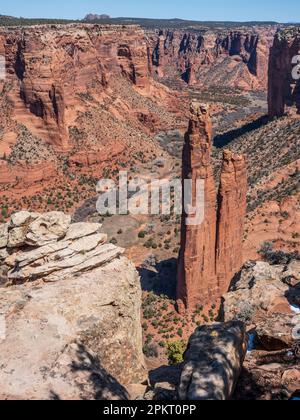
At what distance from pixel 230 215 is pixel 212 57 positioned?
164790 millimetres

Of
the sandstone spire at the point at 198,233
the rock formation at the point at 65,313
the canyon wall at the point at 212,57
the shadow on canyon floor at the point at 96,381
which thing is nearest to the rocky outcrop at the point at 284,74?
the sandstone spire at the point at 198,233

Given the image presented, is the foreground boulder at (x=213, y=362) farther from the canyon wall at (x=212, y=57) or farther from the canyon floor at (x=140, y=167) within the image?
the canyon wall at (x=212, y=57)

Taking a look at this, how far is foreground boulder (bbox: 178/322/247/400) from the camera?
30.1 feet

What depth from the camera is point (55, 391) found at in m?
10.7

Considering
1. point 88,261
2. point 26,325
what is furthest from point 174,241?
point 26,325

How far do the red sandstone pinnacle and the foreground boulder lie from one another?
18.6 m

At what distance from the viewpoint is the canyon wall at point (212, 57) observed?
168 m

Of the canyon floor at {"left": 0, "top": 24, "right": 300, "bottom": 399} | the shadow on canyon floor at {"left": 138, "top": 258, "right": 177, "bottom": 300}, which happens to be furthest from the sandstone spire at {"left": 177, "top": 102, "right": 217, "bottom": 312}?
the shadow on canyon floor at {"left": 138, "top": 258, "right": 177, "bottom": 300}

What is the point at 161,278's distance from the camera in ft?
120

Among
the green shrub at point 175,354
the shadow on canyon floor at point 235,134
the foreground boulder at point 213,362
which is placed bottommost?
the green shrub at point 175,354

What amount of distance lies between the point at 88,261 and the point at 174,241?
98.5 ft

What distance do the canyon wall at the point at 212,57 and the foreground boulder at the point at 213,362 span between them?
513 feet

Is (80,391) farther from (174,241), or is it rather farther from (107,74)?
(107,74)

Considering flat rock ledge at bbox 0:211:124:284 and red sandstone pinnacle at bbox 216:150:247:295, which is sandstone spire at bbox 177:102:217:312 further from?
flat rock ledge at bbox 0:211:124:284
